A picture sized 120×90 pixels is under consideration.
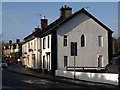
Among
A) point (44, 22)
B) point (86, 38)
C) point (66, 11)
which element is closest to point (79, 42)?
point (86, 38)

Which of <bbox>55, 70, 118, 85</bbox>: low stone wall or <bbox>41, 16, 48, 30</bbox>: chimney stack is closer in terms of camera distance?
<bbox>55, 70, 118, 85</bbox>: low stone wall

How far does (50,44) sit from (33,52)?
15.2 metres

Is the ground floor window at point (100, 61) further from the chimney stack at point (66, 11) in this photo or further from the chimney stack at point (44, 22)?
the chimney stack at point (44, 22)

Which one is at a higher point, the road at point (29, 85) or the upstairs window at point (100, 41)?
the upstairs window at point (100, 41)

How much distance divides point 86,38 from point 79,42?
114cm

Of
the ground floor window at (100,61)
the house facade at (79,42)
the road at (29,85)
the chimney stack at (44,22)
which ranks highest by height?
the chimney stack at (44,22)

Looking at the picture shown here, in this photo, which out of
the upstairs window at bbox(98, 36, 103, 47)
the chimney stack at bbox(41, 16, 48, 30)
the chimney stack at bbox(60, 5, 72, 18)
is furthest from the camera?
the chimney stack at bbox(41, 16, 48, 30)

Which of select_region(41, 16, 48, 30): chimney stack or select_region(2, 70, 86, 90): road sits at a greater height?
select_region(41, 16, 48, 30): chimney stack

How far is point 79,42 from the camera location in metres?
44.4

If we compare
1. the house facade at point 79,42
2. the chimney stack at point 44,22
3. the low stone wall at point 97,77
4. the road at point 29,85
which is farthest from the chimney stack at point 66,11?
the road at point 29,85

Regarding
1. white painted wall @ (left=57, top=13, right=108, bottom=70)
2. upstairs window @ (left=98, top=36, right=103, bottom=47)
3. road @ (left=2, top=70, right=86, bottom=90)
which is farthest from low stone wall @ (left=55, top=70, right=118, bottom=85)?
upstairs window @ (left=98, top=36, right=103, bottom=47)

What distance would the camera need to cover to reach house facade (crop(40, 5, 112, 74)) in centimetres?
4350

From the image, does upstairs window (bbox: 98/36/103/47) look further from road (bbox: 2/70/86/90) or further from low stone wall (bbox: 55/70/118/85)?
road (bbox: 2/70/86/90)

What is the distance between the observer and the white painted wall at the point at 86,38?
43.7 meters
